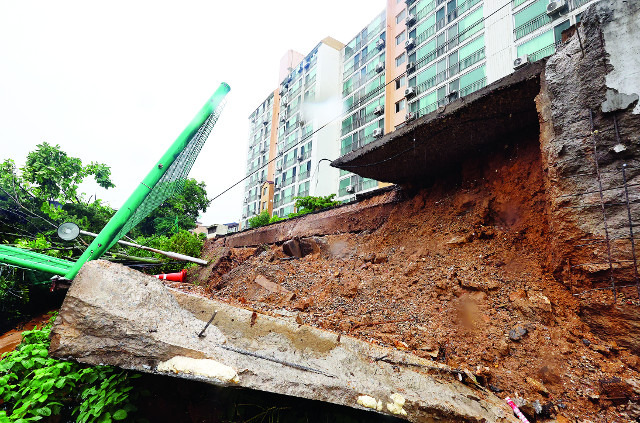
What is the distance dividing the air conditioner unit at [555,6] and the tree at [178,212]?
858 inches

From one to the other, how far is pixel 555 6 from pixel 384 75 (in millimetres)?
11541

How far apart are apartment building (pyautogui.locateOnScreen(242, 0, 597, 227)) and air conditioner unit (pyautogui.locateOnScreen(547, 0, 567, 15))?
0.12 feet

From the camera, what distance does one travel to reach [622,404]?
2.35 m

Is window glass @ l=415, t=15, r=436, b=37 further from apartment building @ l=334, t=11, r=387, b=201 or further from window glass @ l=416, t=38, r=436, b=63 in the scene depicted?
apartment building @ l=334, t=11, r=387, b=201

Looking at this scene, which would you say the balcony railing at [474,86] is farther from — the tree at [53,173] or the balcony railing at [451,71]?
the tree at [53,173]

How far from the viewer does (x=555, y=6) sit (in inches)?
516

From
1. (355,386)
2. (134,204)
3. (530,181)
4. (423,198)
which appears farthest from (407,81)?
(355,386)

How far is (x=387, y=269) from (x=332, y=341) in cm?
226

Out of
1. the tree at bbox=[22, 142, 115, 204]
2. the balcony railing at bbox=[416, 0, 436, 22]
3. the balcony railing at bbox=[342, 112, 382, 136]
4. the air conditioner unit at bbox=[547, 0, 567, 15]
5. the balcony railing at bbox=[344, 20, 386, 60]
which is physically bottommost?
the tree at bbox=[22, 142, 115, 204]

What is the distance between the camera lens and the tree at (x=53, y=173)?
11367mm

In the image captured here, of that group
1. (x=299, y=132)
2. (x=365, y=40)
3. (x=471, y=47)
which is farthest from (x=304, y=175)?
(x=471, y=47)

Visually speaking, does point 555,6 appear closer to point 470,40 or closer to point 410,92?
point 470,40

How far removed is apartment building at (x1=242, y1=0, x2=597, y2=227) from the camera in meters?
14.8

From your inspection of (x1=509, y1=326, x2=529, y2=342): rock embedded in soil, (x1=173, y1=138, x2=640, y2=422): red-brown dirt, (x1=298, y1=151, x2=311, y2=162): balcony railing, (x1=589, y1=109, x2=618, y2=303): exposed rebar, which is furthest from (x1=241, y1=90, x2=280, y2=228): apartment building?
(x1=589, y1=109, x2=618, y2=303): exposed rebar
